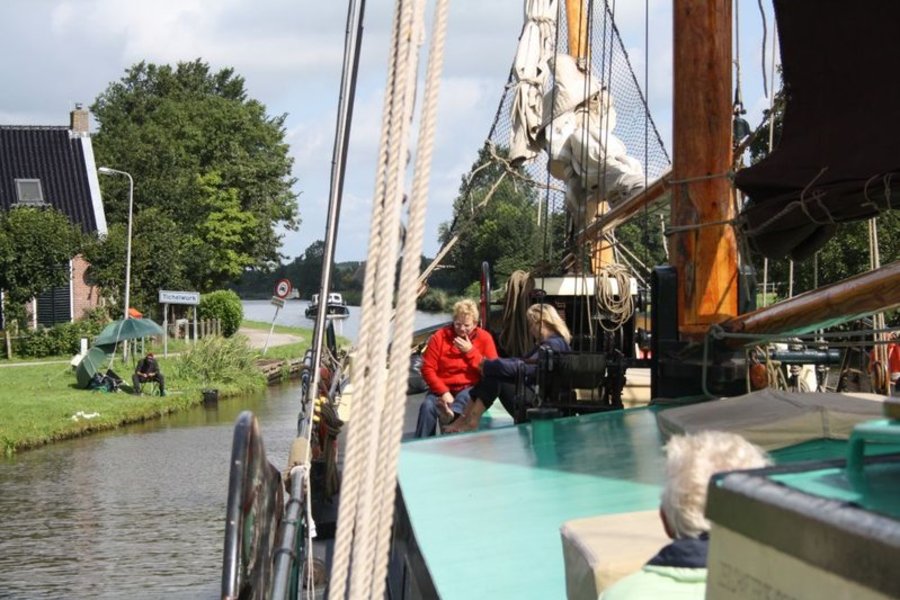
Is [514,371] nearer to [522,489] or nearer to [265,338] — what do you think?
[522,489]

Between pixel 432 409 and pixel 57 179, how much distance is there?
135 feet

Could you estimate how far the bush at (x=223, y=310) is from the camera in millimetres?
48009

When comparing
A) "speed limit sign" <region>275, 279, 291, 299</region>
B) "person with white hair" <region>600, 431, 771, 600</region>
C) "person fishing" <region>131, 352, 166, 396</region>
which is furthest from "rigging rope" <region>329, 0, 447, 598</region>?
"speed limit sign" <region>275, 279, 291, 299</region>

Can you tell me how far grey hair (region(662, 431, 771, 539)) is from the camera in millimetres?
1988

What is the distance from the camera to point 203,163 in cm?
6288

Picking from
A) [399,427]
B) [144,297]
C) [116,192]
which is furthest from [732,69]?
[116,192]

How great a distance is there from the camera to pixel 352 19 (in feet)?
14.8

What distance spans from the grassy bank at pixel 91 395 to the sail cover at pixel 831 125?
18752 millimetres

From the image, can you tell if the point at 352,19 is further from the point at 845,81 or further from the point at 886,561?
the point at 886,561

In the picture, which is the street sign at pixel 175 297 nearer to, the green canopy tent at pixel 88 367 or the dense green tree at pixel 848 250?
the green canopy tent at pixel 88 367

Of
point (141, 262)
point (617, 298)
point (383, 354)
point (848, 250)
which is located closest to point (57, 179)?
point (141, 262)

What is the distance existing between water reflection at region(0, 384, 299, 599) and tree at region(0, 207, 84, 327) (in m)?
12.6

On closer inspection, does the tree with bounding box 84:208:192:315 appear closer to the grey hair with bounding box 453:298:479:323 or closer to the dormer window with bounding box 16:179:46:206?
the dormer window with bounding box 16:179:46:206

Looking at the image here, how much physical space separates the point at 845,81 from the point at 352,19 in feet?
5.40
